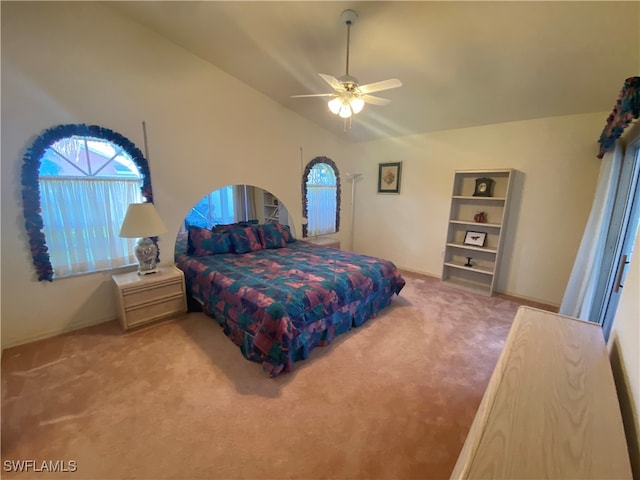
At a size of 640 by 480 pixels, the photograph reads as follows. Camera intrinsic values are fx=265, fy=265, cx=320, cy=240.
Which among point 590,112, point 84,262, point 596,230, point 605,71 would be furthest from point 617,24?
point 84,262

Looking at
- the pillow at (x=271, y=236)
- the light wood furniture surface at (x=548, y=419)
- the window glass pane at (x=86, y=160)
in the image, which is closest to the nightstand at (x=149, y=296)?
the window glass pane at (x=86, y=160)

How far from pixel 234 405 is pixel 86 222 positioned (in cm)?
229

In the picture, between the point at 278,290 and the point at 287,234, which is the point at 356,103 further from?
the point at 287,234

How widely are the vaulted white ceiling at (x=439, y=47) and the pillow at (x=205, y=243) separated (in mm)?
2042

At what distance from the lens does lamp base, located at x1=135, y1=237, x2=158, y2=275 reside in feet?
9.05

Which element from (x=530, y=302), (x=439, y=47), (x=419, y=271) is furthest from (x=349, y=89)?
(x=530, y=302)

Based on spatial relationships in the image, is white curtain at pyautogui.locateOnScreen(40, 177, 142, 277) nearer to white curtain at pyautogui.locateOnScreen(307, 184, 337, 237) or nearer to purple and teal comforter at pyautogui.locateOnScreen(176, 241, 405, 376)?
purple and teal comforter at pyautogui.locateOnScreen(176, 241, 405, 376)

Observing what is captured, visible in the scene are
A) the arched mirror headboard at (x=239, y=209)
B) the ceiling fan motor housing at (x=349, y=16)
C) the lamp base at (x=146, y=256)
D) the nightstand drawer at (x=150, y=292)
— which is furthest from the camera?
the arched mirror headboard at (x=239, y=209)

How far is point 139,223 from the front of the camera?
2576 mm

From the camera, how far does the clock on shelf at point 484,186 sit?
11.9ft

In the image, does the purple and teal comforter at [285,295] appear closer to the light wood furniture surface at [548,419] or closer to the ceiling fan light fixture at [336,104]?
the light wood furniture surface at [548,419]

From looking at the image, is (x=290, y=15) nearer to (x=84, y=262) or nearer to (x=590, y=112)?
(x=84, y=262)

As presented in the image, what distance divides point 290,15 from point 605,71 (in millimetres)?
2773

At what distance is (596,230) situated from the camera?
2.42m
